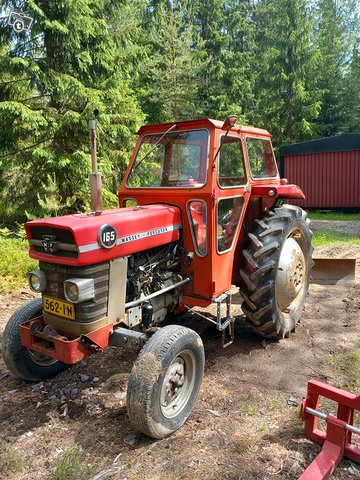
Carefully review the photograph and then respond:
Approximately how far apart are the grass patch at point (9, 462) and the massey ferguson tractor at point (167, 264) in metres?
0.61

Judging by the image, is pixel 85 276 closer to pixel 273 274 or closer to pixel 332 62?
pixel 273 274

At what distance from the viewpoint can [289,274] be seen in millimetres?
3961

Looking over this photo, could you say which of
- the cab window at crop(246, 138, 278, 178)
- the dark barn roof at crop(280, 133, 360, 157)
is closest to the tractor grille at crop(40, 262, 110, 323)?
the cab window at crop(246, 138, 278, 178)

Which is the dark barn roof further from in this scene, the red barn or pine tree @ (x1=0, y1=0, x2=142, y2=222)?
pine tree @ (x1=0, y1=0, x2=142, y2=222)

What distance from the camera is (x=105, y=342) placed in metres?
2.79

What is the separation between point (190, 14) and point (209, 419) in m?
24.5

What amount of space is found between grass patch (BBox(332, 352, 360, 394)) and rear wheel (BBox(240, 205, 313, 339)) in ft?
1.85

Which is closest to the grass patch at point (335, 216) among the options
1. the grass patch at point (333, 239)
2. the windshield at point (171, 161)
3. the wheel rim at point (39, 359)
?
the grass patch at point (333, 239)

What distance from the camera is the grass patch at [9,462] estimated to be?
92.7 inches

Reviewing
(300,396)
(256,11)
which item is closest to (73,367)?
(300,396)

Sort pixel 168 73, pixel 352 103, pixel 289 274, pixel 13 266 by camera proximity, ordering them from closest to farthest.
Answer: pixel 289 274 < pixel 13 266 < pixel 168 73 < pixel 352 103

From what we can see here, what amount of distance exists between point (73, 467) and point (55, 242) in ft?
4.54

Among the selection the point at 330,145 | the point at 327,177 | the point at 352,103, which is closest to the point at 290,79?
the point at 352,103

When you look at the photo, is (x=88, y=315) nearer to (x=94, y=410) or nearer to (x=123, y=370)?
(x=94, y=410)
